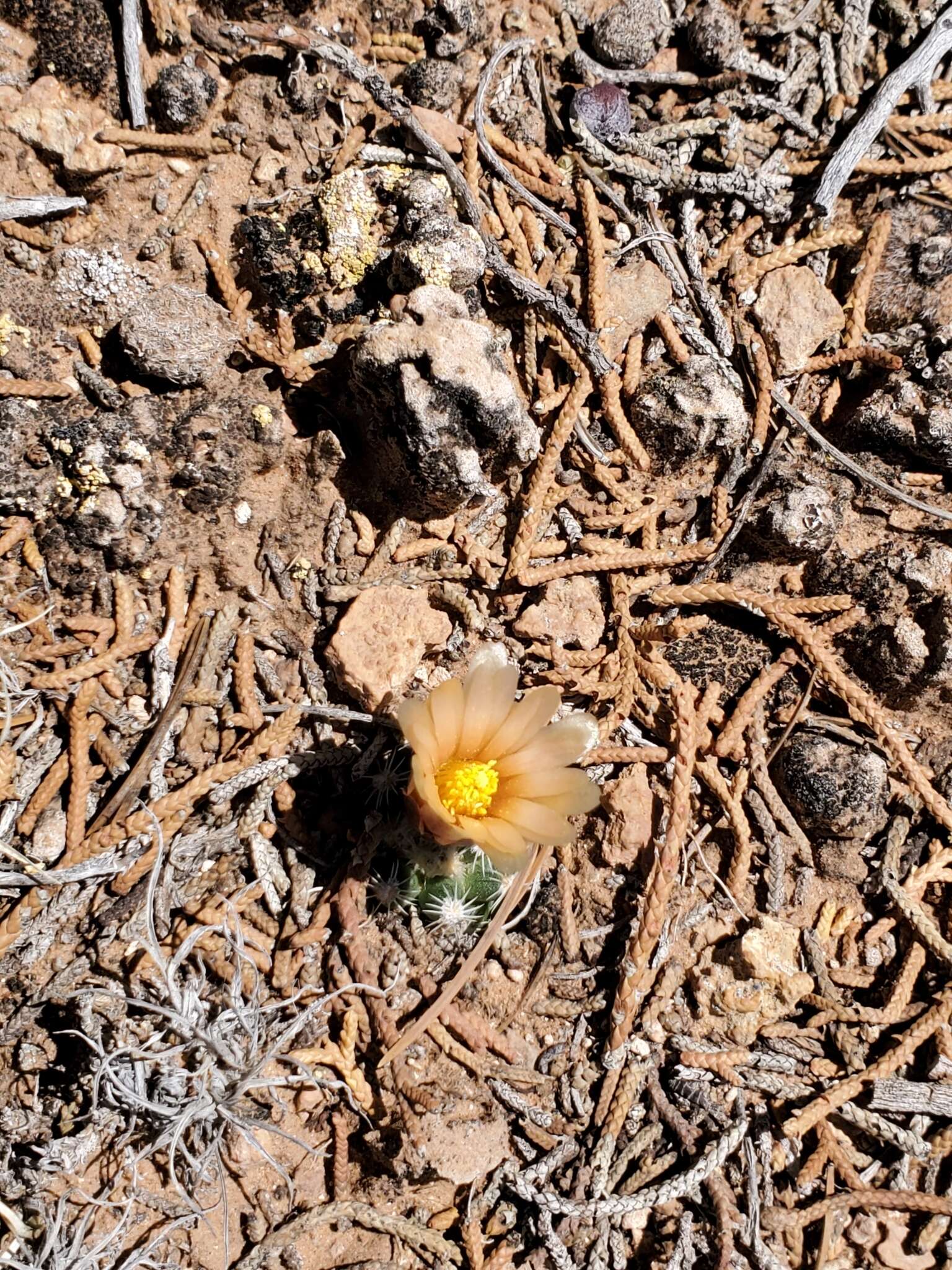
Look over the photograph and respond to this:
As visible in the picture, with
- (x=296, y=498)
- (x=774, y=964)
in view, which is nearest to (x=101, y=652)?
(x=296, y=498)

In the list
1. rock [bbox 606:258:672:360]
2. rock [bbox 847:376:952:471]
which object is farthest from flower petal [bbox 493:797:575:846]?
rock [bbox 847:376:952:471]

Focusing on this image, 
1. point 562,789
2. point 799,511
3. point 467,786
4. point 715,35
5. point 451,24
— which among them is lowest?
point 467,786

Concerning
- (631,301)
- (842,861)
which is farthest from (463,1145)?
(631,301)

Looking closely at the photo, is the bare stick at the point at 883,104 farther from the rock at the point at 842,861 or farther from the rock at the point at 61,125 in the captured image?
the rock at the point at 61,125

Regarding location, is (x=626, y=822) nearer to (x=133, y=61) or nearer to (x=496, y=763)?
(x=496, y=763)

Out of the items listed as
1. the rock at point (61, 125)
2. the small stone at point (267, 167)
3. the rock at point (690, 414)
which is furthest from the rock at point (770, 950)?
the rock at point (61, 125)

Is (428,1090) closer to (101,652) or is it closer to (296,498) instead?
(101,652)
